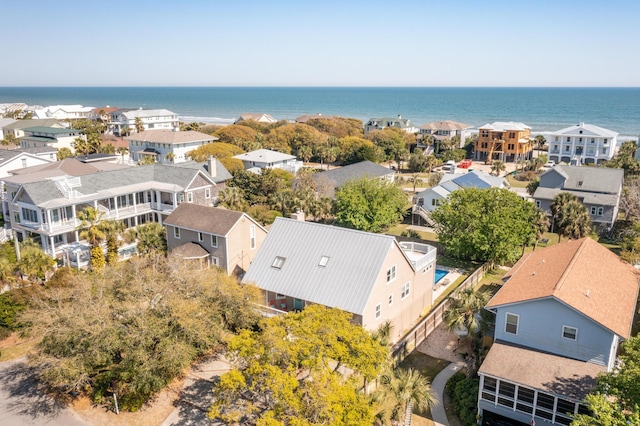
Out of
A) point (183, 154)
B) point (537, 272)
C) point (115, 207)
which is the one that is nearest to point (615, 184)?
point (537, 272)

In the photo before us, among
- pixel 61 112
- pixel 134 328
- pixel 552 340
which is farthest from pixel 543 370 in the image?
pixel 61 112

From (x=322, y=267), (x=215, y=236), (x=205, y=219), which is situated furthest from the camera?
(x=205, y=219)

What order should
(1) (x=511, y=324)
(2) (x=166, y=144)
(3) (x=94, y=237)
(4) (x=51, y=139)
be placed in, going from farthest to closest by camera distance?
(2) (x=166, y=144) → (4) (x=51, y=139) → (3) (x=94, y=237) → (1) (x=511, y=324)

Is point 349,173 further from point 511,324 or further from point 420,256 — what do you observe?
point 511,324

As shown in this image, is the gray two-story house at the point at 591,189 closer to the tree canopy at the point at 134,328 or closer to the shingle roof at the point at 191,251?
the shingle roof at the point at 191,251

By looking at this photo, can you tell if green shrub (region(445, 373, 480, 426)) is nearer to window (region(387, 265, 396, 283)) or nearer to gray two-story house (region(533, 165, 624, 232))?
window (region(387, 265, 396, 283))

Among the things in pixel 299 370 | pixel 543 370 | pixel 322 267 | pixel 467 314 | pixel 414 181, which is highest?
pixel 322 267

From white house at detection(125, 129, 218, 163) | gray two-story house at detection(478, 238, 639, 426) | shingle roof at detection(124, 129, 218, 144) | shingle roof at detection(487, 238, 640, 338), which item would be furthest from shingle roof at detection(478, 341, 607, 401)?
shingle roof at detection(124, 129, 218, 144)

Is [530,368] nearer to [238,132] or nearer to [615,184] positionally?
[615,184]
